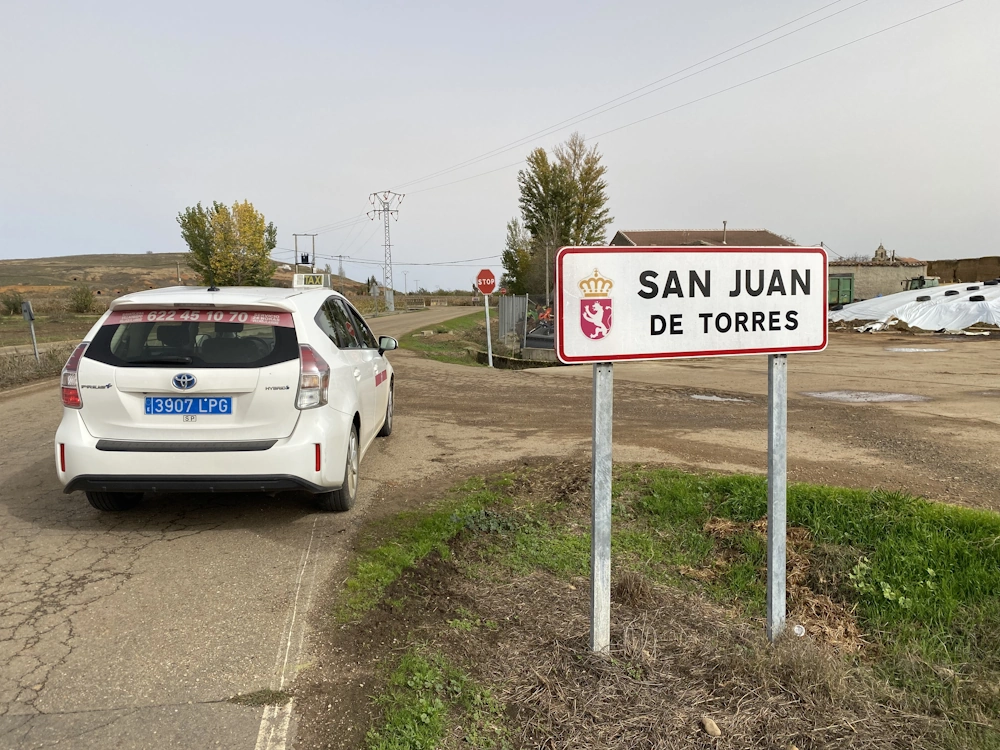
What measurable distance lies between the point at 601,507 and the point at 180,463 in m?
2.86

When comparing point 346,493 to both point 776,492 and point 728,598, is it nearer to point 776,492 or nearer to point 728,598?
point 728,598

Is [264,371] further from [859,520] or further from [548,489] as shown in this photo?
[859,520]

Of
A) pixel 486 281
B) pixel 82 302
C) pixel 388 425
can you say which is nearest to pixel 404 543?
pixel 388 425

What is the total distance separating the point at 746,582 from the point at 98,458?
13.5ft

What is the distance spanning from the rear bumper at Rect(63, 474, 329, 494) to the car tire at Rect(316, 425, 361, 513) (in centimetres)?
55

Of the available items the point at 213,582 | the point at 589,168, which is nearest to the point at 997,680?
the point at 213,582

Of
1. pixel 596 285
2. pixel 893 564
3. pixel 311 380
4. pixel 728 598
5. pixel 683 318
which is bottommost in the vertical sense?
pixel 728 598

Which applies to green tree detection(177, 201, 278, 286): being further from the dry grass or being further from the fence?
the dry grass

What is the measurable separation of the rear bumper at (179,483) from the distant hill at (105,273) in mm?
77596

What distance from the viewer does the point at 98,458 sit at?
4.37 m

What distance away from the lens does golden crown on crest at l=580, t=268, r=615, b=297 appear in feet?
9.19

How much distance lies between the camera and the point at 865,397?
428 inches

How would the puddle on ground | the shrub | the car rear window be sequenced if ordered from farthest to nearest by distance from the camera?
the shrub → the puddle on ground → the car rear window

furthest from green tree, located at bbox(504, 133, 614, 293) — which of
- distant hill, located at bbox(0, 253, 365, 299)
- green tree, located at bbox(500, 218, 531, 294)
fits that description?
distant hill, located at bbox(0, 253, 365, 299)
